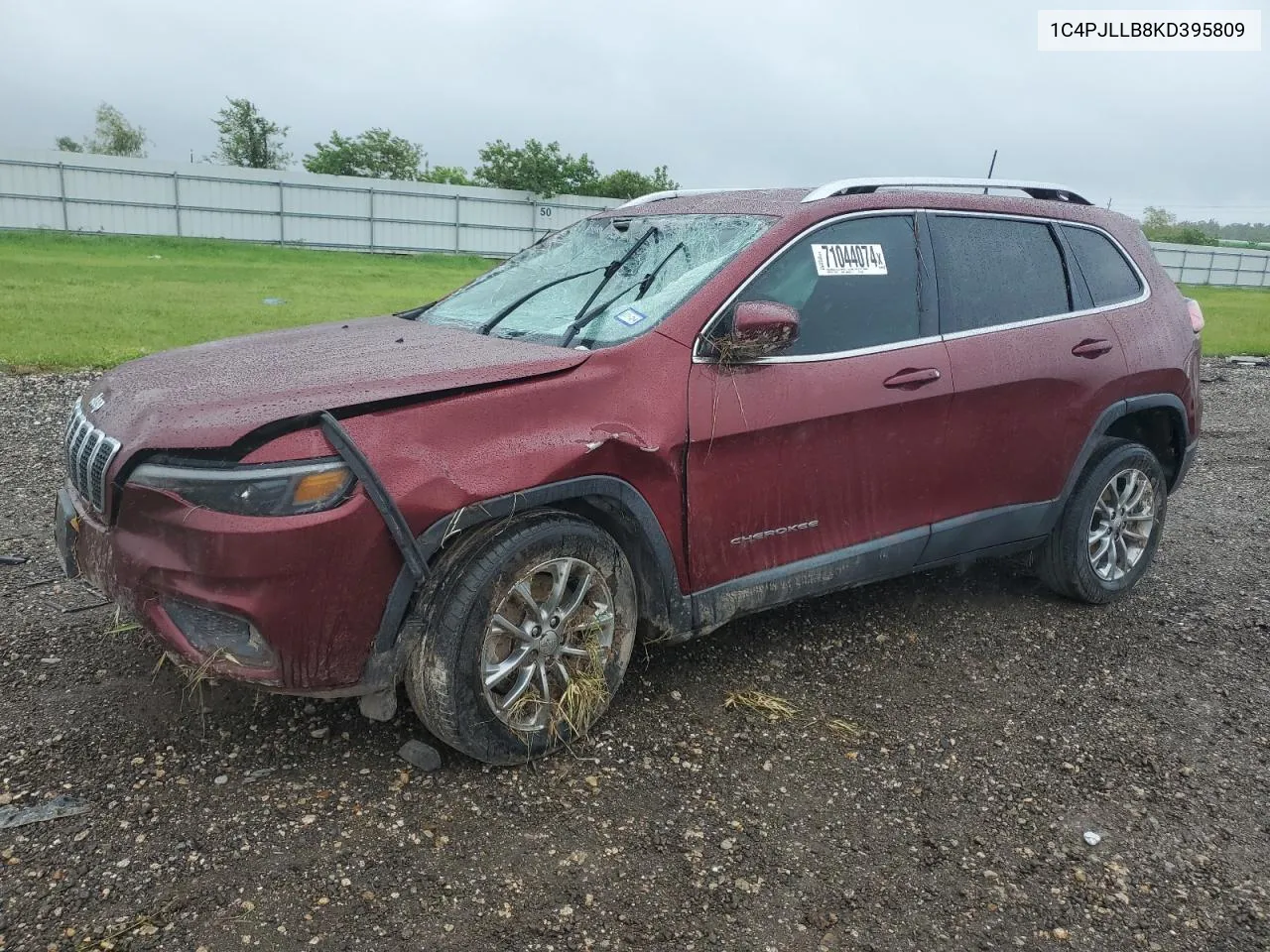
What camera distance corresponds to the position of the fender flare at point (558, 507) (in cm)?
283

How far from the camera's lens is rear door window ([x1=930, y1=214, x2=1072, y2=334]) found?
13.4 feet

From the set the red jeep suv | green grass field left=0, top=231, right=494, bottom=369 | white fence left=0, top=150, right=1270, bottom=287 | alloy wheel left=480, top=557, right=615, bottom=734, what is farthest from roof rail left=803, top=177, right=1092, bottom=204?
white fence left=0, top=150, right=1270, bottom=287

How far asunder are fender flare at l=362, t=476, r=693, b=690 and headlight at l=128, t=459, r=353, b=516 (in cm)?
30

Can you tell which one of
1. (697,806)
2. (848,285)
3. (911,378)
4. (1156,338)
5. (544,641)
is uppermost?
(848,285)

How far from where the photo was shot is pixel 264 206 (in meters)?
34.2

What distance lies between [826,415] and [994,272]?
125cm

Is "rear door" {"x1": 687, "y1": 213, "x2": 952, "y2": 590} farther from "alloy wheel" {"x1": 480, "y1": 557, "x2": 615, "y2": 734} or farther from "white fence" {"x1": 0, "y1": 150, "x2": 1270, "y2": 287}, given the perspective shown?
"white fence" {"x1": 0, "y1": 150, "x2": 1270, "y2": 287}

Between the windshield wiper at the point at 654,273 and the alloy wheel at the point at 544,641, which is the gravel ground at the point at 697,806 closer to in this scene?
the alloy wheel at the point at 544,641

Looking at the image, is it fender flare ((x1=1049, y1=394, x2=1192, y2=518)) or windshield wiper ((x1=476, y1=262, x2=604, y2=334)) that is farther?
fender flare ((x1=1049, y1=394, x2=1192, y2=518))

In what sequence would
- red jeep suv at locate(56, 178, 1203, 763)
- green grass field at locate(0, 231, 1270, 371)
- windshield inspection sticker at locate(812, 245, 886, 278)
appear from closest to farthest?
red jeep suv at locate(56, 178, 1203, 763) < windshield inspection sticker at locate(812, 245, 886, 278) < green grass field at locate(0, 231, 1270, 371)

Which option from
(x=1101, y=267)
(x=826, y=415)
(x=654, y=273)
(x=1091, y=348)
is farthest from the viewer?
(x=1101, y=267)

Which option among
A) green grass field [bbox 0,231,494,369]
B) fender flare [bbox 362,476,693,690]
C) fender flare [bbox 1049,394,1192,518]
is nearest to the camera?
fender flare [bbox 362,476,693,690]

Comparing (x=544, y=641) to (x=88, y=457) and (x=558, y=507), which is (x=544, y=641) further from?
(x=88, y=457)

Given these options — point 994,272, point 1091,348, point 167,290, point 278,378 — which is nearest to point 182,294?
point 167,290
